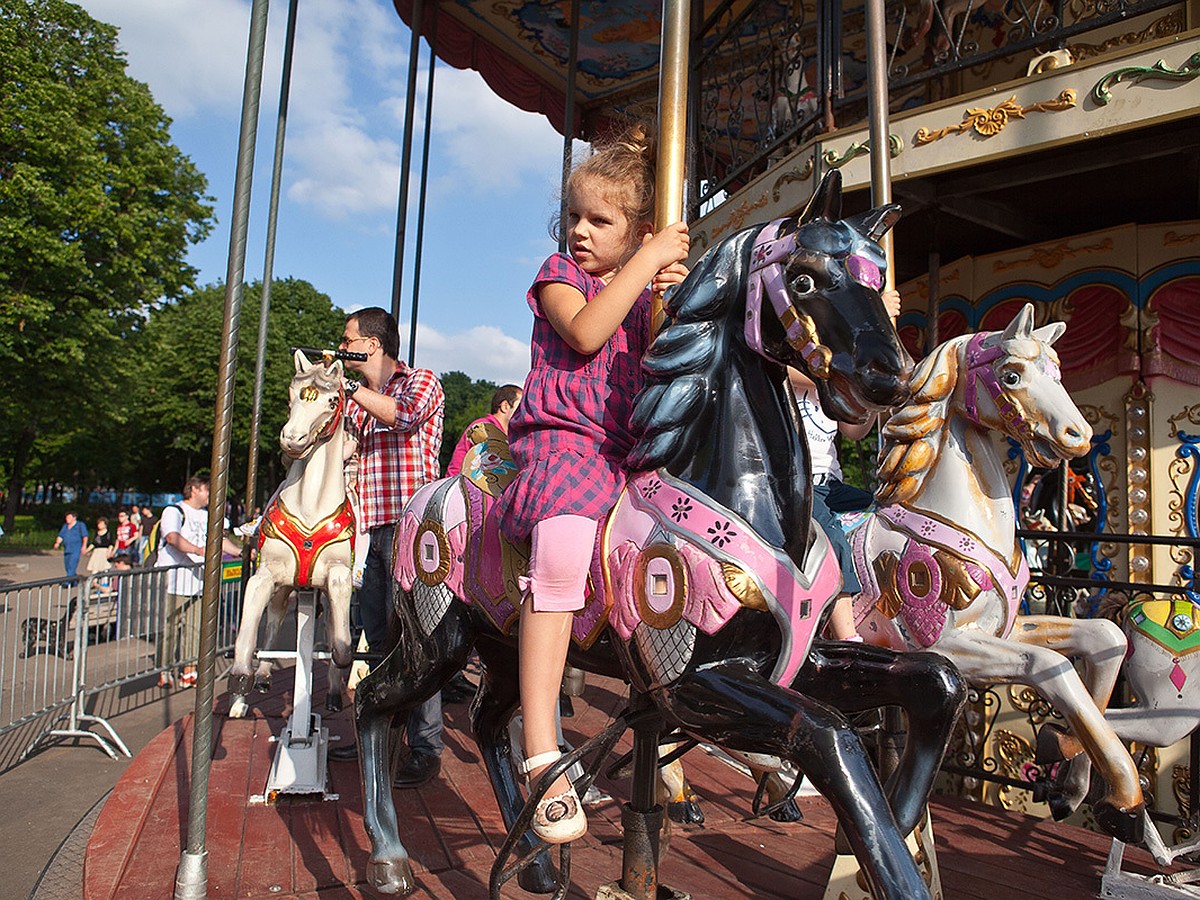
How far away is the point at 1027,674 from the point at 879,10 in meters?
2.43

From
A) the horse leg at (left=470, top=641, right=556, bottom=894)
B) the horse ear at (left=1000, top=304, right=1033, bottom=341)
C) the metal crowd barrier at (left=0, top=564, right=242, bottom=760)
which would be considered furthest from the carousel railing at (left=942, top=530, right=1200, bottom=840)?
the metal crowd barrier at (left=0, top=564, right=242, bottom=760)

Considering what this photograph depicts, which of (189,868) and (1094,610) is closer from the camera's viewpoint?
A: (189,868)

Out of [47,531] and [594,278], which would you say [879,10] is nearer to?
[594,278]

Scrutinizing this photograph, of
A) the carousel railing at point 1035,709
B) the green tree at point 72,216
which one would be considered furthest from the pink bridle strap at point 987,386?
the green tree at point 72,216

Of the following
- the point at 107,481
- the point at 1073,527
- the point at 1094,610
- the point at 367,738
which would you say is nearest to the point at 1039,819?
the point at 1094,610

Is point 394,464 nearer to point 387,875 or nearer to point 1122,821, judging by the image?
point 387,875

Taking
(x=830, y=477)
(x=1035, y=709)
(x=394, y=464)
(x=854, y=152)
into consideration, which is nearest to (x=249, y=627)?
(x=394, y=464)

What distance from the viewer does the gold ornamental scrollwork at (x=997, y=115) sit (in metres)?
4.21

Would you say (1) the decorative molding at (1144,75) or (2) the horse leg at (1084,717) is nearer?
(2) the horse leg at (1084,717)

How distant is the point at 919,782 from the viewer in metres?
2.03

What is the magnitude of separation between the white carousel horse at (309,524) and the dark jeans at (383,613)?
135 millimetres

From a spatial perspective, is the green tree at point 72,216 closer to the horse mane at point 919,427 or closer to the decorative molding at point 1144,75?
the horse mane at point 919,427

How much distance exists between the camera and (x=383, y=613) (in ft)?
15.7

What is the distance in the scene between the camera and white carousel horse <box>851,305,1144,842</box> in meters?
3.25
